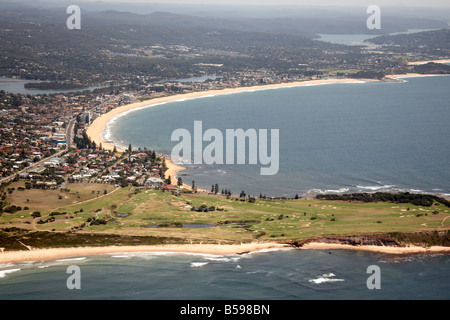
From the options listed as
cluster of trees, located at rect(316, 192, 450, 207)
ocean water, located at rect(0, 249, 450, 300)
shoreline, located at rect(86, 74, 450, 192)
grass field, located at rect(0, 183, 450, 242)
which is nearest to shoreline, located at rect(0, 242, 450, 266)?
ocean water, located at rect(0, 249, 450, 300)

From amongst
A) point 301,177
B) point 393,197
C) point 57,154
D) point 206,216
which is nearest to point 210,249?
point 206,216

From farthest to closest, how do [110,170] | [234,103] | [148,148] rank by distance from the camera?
[234,103], [148,148], [110,170]

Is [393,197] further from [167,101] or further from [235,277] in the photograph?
[167,101]

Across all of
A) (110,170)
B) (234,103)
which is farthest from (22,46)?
(110,170)

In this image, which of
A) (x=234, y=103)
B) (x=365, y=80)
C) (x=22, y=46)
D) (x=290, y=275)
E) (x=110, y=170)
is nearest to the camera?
(x=290, y=275)

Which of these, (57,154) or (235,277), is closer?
(235,277)

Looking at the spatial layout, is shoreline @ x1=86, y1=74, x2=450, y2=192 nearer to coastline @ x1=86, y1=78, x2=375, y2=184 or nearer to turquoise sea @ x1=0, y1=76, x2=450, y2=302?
coastline @ x1=86, y1=78, x2=375, y2=184

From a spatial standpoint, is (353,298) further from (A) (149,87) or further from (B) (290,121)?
(A) (149,87)
